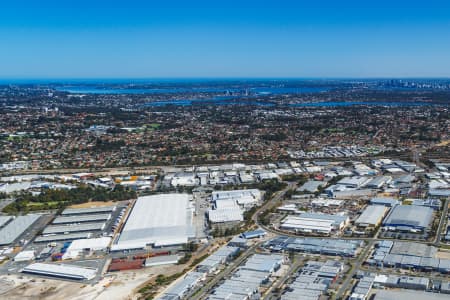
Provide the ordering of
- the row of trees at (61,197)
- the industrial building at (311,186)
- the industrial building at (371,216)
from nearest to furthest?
1. the industrial building at (371,216)
2. the row of trees at (61,197)
3. the industrial building at (311,186)

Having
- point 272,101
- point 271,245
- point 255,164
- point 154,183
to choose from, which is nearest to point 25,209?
point 154,183

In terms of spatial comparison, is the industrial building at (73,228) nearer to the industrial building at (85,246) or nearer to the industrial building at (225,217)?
the industrial building at (85,246)

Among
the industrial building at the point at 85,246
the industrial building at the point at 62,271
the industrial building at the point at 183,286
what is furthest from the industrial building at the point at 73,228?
the industrial building at the point at 183,286

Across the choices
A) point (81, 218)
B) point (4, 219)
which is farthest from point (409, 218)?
point (4, 219)

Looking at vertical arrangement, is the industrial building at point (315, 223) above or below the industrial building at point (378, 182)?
below

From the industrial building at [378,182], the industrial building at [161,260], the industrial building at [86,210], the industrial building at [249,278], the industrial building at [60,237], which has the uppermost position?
the industrial building at [378,182]

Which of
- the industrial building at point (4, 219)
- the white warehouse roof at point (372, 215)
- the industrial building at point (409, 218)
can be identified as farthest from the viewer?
the industrial building at point (4, 219)

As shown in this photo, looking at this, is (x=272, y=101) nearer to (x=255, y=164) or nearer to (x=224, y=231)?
(x=255, y=164)
